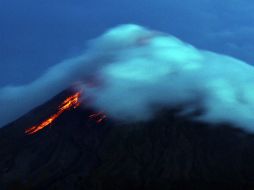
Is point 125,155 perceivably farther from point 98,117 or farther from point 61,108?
point 61,108

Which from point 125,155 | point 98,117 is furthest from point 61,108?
point 125,155

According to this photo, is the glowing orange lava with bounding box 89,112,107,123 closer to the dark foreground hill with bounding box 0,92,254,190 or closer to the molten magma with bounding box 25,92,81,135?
the dark foreground hill with bounding box 0,92,254,190

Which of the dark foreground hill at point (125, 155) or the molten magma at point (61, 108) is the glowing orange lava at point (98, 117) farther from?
the molten magma at point (61, 108)

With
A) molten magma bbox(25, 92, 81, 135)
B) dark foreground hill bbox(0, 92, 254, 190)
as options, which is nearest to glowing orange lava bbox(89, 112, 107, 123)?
dark foreground hill bbox(0, 92, 254, 190)

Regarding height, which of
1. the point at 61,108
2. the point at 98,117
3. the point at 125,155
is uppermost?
the point at 61,108

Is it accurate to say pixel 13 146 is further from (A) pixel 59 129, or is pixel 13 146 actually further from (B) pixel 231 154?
(B) pixel 231 154

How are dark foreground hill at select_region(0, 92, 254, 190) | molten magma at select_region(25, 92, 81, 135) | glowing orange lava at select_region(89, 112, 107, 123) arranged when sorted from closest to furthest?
dark foreground hill at select_region(0, 92, 254, 190) < molten magma at select_region(25, 92, 81, 135) < glowing orange lava at select_region(89, 112, 107, 123)
